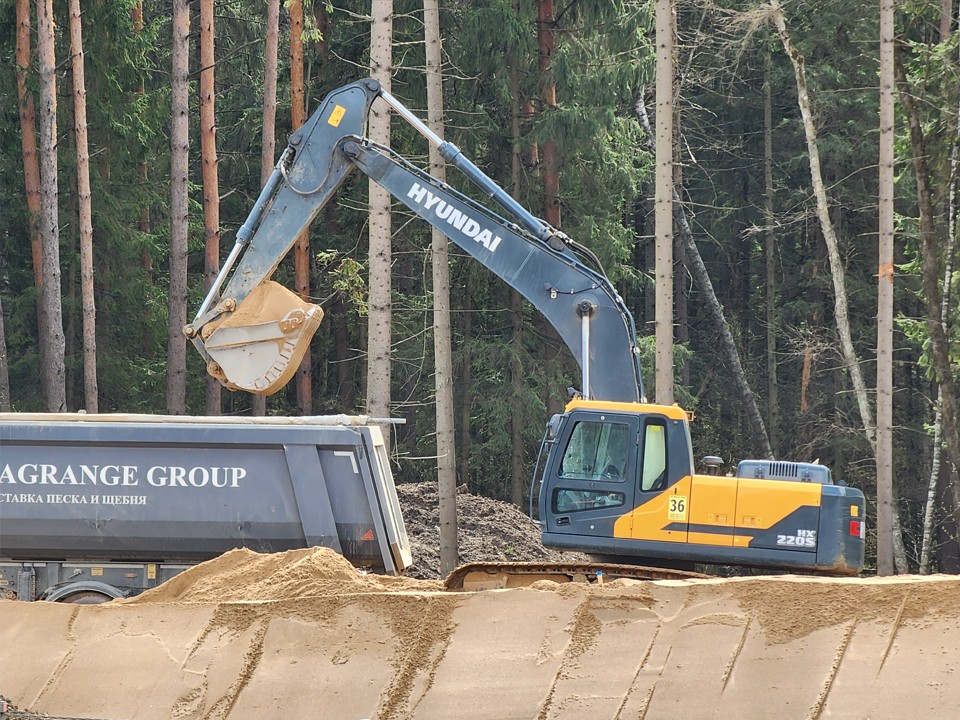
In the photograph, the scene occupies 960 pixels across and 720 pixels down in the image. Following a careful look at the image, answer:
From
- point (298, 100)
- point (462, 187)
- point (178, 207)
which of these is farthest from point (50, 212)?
point (462, 187)

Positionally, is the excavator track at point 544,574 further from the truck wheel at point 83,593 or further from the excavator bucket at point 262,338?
the truck wheel at point 83,593

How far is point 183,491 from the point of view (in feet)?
36.3

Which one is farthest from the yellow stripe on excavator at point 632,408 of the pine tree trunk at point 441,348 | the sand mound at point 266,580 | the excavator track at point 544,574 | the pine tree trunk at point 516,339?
the pine tree trunk at point 516,339

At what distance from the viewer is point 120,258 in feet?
86.1

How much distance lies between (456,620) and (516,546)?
9.98 metres

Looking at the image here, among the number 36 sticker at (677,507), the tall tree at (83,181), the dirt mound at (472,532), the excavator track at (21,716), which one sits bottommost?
the dirt mound at (472,532)

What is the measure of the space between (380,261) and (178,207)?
29.4ft

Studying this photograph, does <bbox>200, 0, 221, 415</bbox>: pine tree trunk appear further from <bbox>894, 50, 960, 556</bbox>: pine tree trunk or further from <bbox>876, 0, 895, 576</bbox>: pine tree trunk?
<bbox>894, 50, 960, 556</bbox>: pine tree trunk

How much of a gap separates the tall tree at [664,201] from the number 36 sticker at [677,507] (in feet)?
17.0

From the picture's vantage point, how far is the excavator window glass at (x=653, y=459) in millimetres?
10797

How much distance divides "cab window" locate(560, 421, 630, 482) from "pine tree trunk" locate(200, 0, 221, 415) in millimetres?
13714

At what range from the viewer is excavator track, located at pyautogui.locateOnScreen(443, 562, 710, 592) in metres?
10.5

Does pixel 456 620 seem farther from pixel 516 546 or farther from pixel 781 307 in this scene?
pixel 781 307

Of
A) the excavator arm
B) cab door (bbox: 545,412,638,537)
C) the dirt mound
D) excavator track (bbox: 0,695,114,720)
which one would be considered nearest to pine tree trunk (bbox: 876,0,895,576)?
the dirt mound
